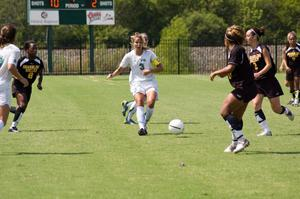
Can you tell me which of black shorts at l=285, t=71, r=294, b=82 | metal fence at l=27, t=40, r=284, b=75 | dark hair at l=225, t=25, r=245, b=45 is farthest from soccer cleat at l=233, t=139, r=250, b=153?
metal fence at l=27, t=40, r=284, b=75

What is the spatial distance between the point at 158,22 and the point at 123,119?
70.2m

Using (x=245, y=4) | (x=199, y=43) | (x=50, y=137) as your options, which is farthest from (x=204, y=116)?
(x=245, y=4)

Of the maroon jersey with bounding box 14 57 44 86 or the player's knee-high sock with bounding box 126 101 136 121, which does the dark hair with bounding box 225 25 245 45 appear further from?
the maroon jersey with bounding box 14 57 44 86

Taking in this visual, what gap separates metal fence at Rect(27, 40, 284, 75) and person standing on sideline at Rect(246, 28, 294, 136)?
1293 inches

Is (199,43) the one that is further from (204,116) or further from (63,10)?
(204,116)

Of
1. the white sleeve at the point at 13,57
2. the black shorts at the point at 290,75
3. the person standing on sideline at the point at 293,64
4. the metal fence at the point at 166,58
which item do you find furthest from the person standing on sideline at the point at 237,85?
the metal fence at the point at 166,58

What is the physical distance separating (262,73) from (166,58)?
114 ft

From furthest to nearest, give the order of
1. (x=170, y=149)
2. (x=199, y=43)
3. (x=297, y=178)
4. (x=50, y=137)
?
(x=199, y=43) → (x=50, y=137) → (x=170, y=149) → (x=297, y=178)

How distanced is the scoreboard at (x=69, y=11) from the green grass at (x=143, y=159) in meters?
24.8

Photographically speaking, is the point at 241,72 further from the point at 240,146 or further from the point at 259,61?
the point at 259,61

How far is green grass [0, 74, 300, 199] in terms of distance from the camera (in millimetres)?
8125

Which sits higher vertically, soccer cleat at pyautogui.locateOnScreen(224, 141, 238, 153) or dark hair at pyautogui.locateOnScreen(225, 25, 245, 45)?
dark hair at pyautogui.locateOnScreen(225, 25, 245, 45)

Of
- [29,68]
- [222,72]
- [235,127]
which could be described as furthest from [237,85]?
[29,68]

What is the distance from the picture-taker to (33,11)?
1709 inches
